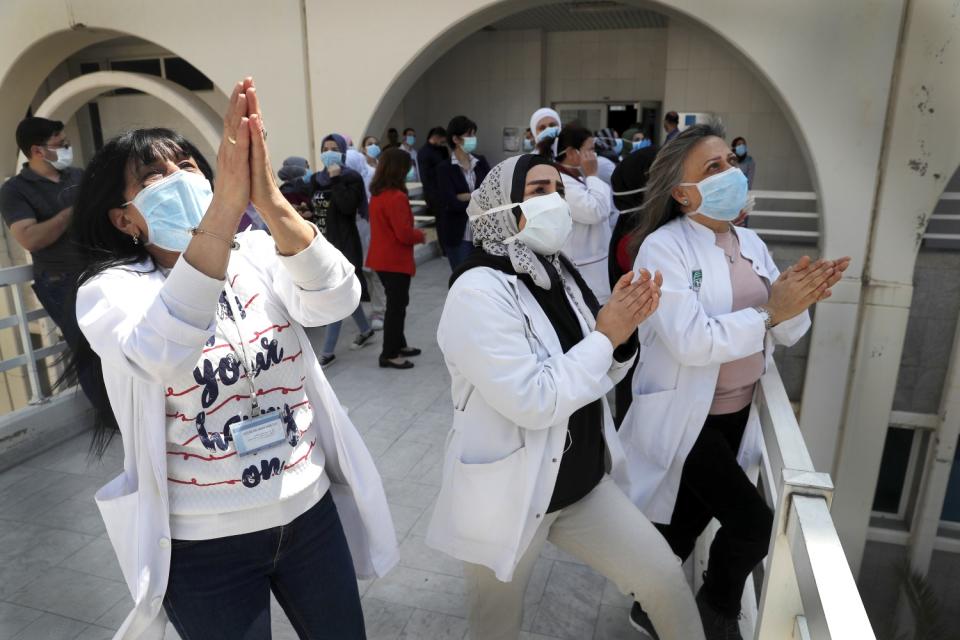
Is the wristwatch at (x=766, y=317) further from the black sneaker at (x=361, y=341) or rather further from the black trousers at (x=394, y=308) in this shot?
the black sneaker at (x=361, y=341)

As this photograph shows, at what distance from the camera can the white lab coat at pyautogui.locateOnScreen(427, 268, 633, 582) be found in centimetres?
163

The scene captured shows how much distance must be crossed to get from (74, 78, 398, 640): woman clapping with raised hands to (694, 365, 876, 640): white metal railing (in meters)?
1.04

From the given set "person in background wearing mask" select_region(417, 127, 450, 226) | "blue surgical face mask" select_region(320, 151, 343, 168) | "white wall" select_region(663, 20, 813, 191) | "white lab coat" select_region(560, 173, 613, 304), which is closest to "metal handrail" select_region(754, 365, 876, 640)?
"white lab coat" select_region(560, 173, 613, 304)

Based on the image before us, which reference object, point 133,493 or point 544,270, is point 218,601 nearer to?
point 133,493

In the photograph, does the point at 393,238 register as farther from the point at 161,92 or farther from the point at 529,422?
the point at 161,92

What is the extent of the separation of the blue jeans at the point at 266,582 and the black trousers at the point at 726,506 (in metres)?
1.19

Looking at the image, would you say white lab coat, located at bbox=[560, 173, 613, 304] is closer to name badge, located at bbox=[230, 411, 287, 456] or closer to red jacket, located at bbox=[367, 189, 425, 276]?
red jacket, located at bbox=[367, 189, 425, 276]

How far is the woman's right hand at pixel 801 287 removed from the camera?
2.11 m

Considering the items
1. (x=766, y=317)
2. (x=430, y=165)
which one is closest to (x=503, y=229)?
(x=766, y=317)

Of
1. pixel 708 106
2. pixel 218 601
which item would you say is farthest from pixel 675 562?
pixel 708 106

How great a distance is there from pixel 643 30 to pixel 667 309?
44.1 feet

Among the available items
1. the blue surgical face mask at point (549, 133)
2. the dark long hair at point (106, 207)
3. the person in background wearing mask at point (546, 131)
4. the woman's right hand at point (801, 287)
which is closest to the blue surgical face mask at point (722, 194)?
the woman's right hand at point (801, 287)

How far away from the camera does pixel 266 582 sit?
155cm

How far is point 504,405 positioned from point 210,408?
70cm
